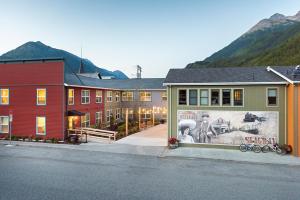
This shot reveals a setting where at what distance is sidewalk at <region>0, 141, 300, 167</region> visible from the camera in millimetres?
15445

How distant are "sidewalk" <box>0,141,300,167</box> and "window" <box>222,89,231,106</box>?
14.1 ft

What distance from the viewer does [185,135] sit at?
64.3 feet

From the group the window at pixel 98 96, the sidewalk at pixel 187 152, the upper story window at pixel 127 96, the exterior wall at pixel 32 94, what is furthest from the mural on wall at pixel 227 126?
the upper story window at pixel 127 96

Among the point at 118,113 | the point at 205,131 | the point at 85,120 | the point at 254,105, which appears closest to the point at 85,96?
the point at 85,120

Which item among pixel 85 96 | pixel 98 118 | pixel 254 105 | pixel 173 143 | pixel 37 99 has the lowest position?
pixel 173 143

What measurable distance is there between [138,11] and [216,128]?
4418 centimetres

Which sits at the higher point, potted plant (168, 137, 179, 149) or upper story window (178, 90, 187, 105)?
upper story window (178, 90, 187, 105)

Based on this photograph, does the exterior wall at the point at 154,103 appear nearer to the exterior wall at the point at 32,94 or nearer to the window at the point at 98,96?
the window at the point at 98,96

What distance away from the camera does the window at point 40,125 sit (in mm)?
22969

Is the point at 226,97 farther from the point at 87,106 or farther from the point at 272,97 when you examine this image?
the point at 87,106

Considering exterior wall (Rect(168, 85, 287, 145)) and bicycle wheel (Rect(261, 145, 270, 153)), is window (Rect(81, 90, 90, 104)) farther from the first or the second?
bicycle wheel (Rect(261, 145, 270, 153))

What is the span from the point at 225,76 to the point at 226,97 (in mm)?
2277

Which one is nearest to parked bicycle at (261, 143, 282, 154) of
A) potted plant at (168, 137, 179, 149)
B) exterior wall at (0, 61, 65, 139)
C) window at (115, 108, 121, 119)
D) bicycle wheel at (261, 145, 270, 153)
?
bicycle wheel at (261, 145, 270, 153)

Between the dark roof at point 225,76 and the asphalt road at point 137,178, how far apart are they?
7705mm
